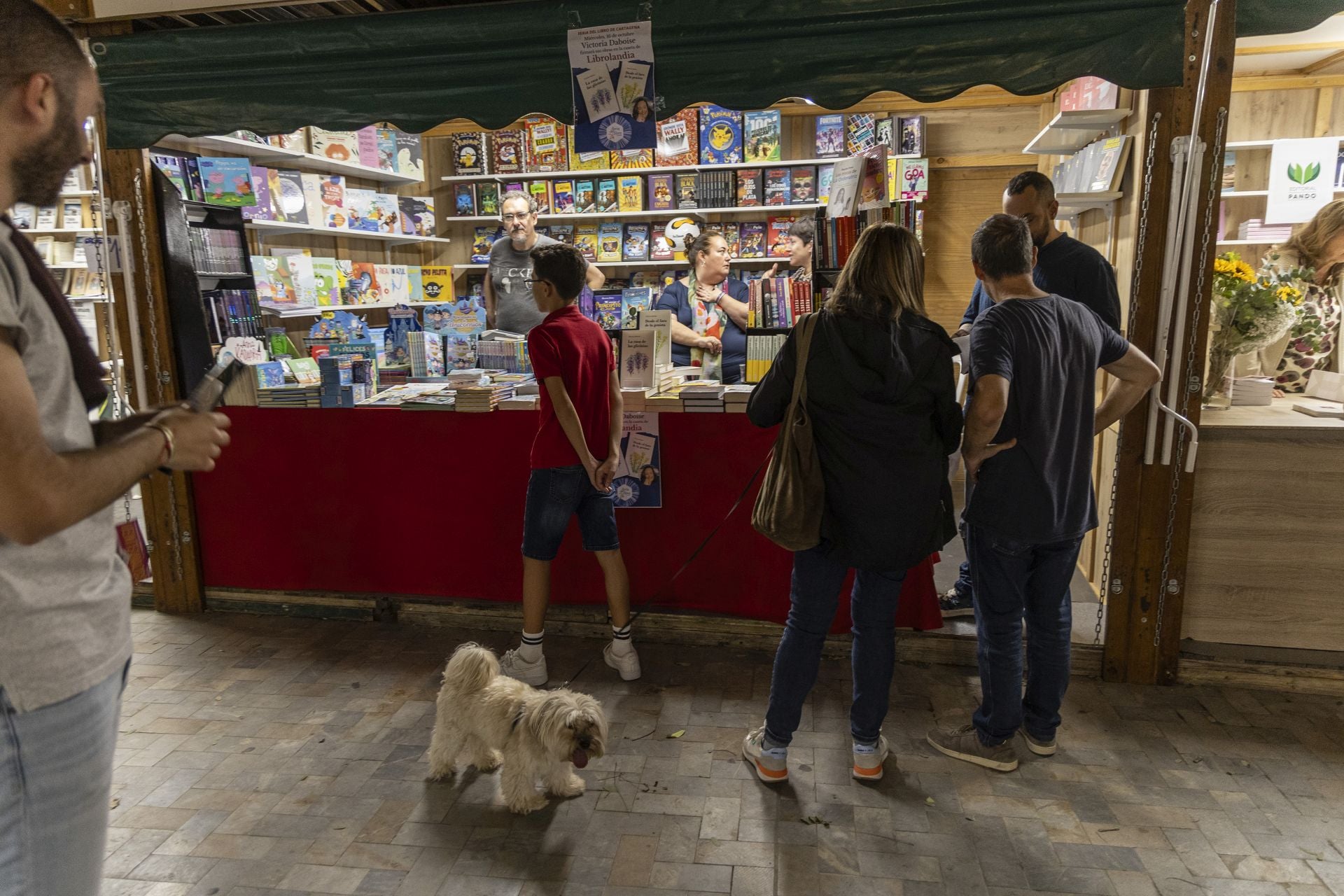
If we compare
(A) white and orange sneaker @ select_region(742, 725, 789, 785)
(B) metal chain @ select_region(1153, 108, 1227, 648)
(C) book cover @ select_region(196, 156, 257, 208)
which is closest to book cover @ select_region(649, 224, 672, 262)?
(C) book cover @ select_region(196, 156, 257, 208)

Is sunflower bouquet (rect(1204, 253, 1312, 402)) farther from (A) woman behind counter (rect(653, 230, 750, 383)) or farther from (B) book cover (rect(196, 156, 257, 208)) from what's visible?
(B) book cover (rect(196, 156, 257, 208))

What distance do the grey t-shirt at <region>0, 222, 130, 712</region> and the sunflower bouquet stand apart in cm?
346

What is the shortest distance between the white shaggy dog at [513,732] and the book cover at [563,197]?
17.5 feet

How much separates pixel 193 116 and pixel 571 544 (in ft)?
7.84

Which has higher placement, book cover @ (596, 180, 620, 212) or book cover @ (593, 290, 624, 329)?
book cover @ (596, 180, 620, 212)

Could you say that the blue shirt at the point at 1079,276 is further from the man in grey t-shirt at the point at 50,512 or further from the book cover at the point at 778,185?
the book cover at the point at 778,185

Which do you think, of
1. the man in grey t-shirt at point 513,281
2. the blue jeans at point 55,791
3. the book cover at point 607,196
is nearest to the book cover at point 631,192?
the book cover at point 607,196

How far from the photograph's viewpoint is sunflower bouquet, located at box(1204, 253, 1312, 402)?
3.10 m

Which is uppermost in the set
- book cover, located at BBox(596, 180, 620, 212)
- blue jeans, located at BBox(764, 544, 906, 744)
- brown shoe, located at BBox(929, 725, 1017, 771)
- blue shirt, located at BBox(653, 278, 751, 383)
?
book cover, located at BBox(596, 180, 620, 212)

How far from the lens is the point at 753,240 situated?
688cm

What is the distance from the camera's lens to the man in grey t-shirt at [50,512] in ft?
3.33

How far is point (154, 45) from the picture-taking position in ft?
11.1

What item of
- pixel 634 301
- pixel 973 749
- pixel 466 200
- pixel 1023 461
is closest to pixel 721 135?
pixel 634 301

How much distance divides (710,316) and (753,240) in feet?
7.88
